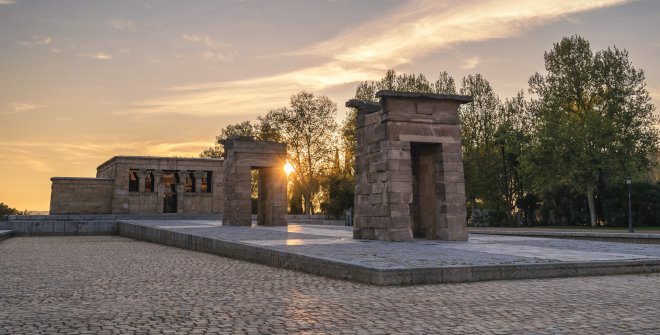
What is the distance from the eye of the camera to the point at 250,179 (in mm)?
28656

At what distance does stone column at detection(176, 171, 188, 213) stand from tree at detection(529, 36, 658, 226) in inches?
1152

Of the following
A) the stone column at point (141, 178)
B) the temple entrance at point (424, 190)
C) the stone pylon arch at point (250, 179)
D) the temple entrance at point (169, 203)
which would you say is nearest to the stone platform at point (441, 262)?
the temple entrance at point (424, 190)

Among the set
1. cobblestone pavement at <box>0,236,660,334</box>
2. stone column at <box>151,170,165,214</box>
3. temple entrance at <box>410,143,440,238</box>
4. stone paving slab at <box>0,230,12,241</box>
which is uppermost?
stone column at <box>151,170,165,214</box>

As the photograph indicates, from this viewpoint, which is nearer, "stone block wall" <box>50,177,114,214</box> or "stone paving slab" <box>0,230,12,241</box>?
"stone paving slab" <box>0,230,12,241</box>

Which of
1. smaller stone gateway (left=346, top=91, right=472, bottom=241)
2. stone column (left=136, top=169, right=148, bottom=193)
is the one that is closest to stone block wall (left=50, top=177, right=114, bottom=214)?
stone column (left=136, top=169, right=148, bottom=193)

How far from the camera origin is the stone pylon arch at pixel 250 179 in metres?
28.1

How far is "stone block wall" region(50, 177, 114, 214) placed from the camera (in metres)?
48.1

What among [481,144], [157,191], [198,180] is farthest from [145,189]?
[481,144]

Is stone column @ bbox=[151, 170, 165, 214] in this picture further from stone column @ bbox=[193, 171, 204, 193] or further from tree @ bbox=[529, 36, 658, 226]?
tree @ bbox=[529, 36, 658, 226]

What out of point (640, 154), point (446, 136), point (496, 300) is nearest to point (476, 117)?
point (640, 154)

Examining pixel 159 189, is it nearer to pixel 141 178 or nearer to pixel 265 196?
pixel 141 178

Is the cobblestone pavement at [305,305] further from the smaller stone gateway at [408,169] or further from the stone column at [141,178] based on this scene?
the stone column at [141,178]

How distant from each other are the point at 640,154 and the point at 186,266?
38.2 m

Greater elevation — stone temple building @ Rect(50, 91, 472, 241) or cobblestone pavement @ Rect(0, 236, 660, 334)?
stone temple building @ Rect(50, 91, 472, 241)
